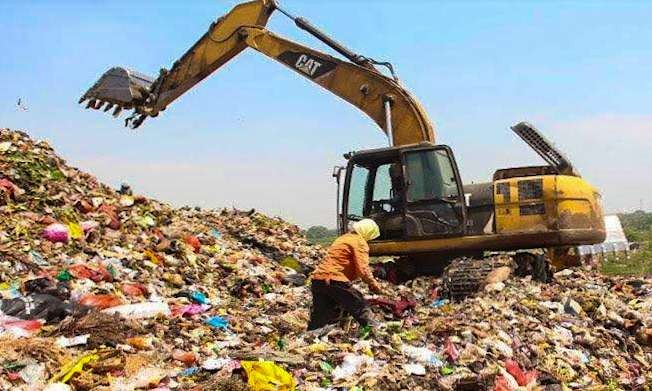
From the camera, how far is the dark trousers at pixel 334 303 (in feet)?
22.9

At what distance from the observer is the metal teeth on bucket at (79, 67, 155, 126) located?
12117 mm

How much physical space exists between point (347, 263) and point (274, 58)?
19.8 feet

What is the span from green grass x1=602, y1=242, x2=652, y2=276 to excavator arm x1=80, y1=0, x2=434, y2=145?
11173mm

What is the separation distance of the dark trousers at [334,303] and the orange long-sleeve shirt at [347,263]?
8cm

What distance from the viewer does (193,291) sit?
31.7 ft

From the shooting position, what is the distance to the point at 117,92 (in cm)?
1223

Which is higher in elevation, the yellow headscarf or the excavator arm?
the excavator arm

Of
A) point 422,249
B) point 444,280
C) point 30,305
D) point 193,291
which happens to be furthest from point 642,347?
point 30,305

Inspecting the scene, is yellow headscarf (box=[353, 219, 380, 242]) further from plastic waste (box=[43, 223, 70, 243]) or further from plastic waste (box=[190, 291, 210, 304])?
plastic waste (box=[43, 223, 70, 243])

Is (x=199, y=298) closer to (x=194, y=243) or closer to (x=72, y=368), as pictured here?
(x=194, y=243)

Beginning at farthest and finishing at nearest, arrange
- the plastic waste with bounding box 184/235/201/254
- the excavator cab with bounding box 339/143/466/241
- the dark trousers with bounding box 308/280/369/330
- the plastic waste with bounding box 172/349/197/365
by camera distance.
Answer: the plastic waste with bounding box 184/235/201/254
the excavator cab with bounding box 339/143/466/241
the dark trousers with bounding box 308/280/369/330
the plastic waste with bounding box 172/349/197/365

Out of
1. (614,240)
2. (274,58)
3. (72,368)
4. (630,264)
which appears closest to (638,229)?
(614,240)

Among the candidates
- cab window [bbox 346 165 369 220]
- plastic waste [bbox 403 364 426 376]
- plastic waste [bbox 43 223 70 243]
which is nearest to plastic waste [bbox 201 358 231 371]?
plastic waste [bbox 403 364 426 376]

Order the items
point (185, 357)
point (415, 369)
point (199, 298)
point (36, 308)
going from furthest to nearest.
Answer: point (199, 298)
point (36, 308)
point (185, 357)
point (415, 369)
